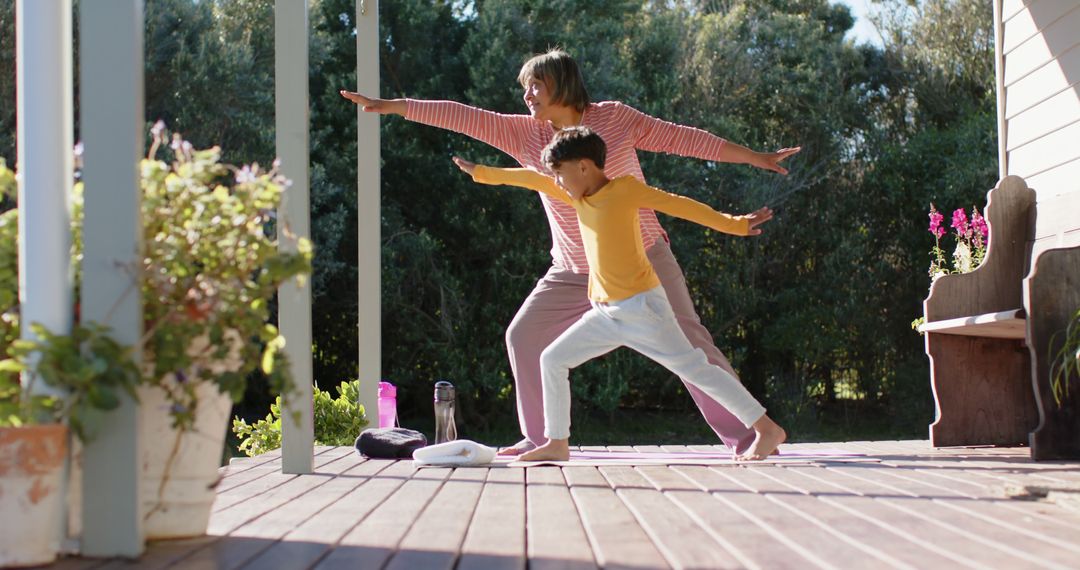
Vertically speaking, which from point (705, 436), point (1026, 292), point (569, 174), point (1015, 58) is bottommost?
point (705, 436)

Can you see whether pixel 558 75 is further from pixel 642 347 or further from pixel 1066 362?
pixel 1066 362

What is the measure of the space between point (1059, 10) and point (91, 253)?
168 inches

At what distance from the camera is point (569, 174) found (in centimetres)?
375

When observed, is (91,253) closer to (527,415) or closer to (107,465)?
(107,465)

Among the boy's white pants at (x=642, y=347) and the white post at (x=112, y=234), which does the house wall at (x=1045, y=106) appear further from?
the white post at (x=112, y=234)

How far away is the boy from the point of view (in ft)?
12.2

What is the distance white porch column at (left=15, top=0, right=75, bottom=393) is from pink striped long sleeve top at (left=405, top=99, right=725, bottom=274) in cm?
215

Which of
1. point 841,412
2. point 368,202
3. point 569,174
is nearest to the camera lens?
point 569,174

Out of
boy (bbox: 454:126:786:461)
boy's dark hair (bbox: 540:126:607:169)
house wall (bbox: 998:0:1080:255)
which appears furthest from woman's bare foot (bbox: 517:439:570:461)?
house wall (bbox: 998:0:1080:255)

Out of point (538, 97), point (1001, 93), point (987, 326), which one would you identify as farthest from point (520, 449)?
point (1001, 93)

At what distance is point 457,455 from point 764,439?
101 cm

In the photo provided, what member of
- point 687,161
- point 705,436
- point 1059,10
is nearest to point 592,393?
point 705,436

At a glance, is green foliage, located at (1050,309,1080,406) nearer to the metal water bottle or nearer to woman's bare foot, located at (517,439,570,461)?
woman's bare foot, located at (517,439,570,461)

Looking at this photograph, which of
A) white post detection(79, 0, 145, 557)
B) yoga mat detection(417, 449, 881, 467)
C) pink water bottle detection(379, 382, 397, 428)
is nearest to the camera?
white post detection(79, 0, 145, 557)
